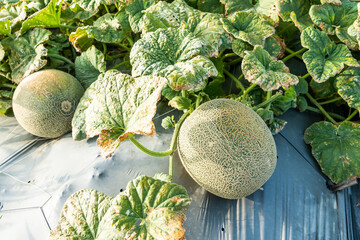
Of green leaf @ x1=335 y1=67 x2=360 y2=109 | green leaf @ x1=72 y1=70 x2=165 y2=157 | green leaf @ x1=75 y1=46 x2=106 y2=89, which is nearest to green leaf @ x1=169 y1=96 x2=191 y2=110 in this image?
green leaf @ x1=72 y1=70 x2=165 y2=157

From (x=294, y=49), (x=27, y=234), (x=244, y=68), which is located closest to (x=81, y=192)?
(x=27, y=234)

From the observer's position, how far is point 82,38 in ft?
5.73

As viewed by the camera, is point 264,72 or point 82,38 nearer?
point 264,72

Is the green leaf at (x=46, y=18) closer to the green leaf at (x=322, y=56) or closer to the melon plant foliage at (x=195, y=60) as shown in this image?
the melon plant foliage at (x=195, y=60)

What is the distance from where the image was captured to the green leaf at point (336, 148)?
1469 mm

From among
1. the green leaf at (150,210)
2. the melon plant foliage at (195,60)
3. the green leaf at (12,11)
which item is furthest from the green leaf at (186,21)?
the green leaf at (12,11)

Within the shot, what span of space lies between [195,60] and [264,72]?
318mm

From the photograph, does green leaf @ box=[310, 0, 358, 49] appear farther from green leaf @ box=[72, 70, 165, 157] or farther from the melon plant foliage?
green leaf @ box=[72, 70, 165, 157]

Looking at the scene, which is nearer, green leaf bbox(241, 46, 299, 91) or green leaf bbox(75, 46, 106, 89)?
green leaf bbox(241, 46, 299, 91)

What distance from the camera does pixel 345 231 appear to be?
137 cm

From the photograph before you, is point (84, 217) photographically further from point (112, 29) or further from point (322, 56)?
point (322, 56)

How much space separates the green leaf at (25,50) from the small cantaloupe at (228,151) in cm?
114

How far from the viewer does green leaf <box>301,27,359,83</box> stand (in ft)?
4.64

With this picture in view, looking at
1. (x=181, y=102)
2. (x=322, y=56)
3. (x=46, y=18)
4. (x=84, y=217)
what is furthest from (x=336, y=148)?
(x=46, y=18)
